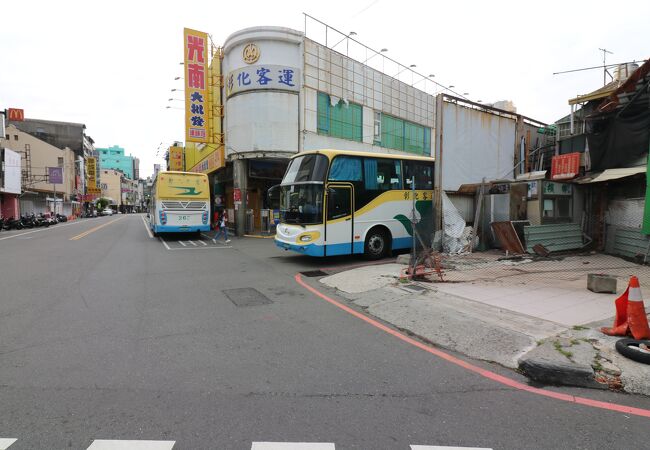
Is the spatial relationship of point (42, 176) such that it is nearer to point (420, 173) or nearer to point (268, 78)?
point (268, 78)

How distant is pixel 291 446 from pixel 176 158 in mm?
43922

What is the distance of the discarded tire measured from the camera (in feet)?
12.4

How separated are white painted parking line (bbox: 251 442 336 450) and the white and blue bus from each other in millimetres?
7712

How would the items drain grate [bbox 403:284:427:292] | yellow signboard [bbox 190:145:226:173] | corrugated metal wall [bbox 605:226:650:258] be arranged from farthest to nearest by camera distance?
yellow signboard [bbox 190:145:226:173] < corrugated metal wall [bbox 605:226:650:258] < drain grate [bbox 403:284:427:292]

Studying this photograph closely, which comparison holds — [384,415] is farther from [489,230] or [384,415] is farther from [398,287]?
[489,230]

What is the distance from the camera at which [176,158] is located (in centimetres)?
4197

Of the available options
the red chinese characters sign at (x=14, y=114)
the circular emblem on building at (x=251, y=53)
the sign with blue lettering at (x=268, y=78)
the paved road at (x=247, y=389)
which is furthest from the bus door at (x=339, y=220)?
the red chinese characters sign at (x=14, y=114)

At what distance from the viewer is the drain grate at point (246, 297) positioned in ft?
22.0

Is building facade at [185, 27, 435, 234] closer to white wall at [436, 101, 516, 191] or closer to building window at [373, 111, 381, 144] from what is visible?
building window at [373, 111, 381, 144]

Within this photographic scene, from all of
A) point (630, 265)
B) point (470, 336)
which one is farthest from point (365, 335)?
point (630, 265)

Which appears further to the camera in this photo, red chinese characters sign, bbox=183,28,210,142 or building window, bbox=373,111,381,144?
building window, bbox=373,111,381,144

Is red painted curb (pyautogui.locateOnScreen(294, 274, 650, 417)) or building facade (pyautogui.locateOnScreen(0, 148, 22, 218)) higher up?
building facade (pyautogui.locateOnScreen(0, 148, 22, 218))

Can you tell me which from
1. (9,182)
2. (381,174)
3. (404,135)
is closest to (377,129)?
(404,135)

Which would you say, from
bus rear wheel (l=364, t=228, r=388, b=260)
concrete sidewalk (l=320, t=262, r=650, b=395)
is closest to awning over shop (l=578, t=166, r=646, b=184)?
concrete sidewalk (l=320, t=262, r=650, b=395)
